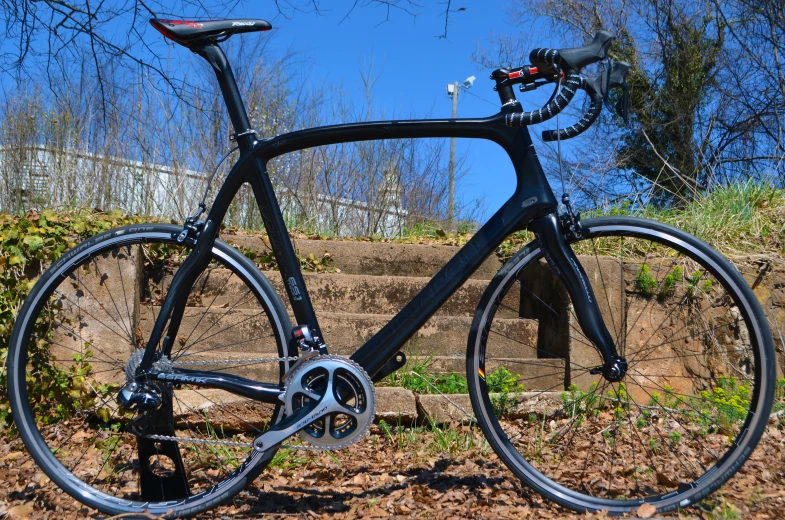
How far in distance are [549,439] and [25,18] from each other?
363 cm

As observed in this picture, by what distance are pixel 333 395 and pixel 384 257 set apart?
2.50m

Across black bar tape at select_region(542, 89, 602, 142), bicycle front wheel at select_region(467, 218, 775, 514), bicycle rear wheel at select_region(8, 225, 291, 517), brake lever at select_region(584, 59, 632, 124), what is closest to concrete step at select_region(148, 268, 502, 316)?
bicycle front wheel at select_region(467, 218, 775, 514)

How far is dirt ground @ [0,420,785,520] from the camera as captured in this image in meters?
2.27

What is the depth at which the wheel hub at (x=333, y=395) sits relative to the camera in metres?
2.08

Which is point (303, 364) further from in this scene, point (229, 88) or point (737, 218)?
point (737, 218)

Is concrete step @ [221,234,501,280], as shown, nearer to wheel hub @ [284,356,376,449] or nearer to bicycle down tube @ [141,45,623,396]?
bicycle down tube @ [141,45,623,396]

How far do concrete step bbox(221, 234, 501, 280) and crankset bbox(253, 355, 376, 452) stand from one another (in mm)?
2417

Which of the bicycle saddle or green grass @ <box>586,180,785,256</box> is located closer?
the bicycle saddle

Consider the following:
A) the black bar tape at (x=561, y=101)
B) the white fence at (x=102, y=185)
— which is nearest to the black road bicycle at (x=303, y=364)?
the black bar tape at (x=561, y=101)

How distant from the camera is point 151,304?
3498mm

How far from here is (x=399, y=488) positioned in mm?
2498

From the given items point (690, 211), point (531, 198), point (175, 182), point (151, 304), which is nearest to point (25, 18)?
point (151, 304)

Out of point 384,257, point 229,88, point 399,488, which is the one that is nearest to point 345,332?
point 384,257

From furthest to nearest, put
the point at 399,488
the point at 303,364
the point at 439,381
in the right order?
the point at 439,381 < the point at 399,488 < the point at 303,364
